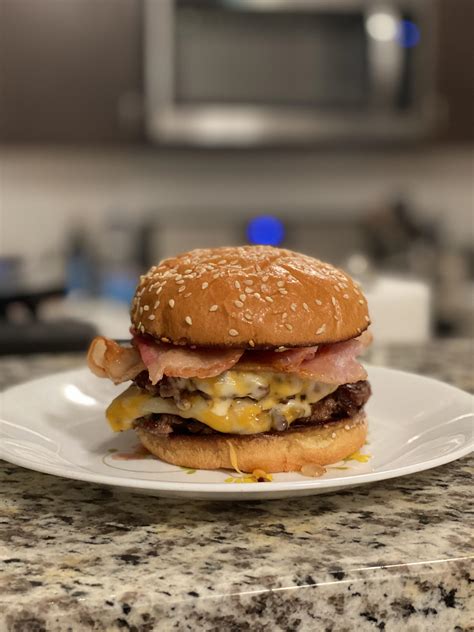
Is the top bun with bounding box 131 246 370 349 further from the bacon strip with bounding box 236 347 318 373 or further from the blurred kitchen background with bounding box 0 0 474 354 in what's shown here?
the blurred kitchen background with bounding box 0 0 474 354

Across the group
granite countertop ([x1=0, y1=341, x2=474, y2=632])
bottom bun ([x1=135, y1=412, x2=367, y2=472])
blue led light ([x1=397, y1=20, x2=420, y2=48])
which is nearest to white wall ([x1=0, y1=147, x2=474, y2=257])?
blue led light ([x1=397, y1=20, x2=420, y2=48])

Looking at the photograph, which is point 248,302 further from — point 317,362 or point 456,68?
point 456,68

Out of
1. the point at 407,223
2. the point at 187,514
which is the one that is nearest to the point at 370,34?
the point at 407,223

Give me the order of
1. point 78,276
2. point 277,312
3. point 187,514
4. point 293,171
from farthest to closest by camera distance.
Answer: point 293,171 < point 78,276 < point 277,312 < point 187,514

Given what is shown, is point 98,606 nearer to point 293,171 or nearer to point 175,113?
point 175,113

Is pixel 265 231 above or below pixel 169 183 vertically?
below

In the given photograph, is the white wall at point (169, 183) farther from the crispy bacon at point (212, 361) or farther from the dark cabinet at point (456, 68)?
the crispy bacon at point (212, 361)

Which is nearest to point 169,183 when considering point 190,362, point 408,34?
point 408,34
